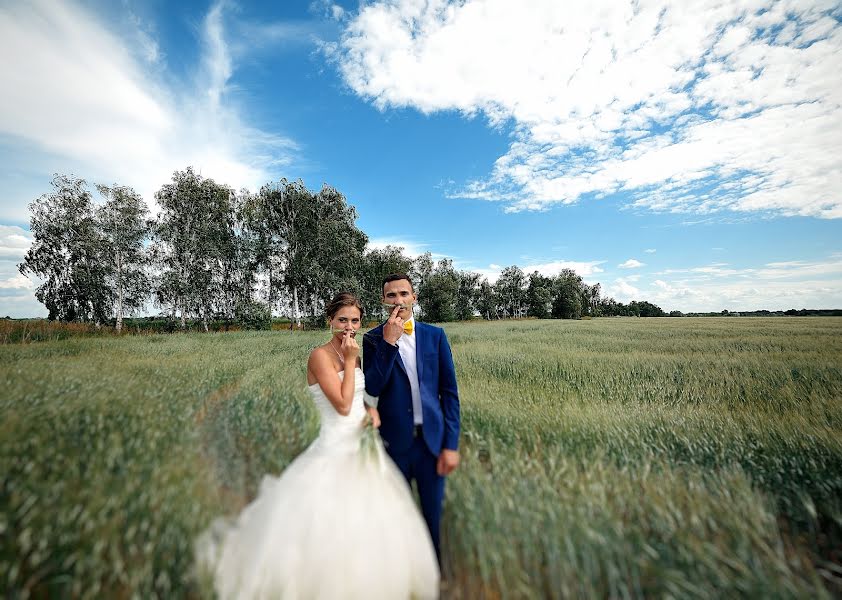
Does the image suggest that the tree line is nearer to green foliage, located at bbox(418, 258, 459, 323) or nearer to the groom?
green foliage, located at bbox(418, 258, 459, 323)

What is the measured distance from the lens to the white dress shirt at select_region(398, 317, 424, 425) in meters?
3.19

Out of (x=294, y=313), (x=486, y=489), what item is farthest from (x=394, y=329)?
(x=294, y=313)

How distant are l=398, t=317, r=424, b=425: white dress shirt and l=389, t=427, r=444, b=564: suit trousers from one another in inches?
8.4

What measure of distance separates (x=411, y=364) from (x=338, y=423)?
0.84 m

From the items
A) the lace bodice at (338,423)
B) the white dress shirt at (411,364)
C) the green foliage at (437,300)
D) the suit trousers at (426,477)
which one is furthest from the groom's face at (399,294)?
the green foliage at (437,300)

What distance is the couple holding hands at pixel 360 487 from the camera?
7.50ft

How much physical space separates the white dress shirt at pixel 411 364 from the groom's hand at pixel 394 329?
0.28 metres

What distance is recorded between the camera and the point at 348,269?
35.4m

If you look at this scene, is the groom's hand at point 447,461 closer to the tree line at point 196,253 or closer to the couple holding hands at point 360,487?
the couple holding hands at point 360,487

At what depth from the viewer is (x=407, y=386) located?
3.19 metres

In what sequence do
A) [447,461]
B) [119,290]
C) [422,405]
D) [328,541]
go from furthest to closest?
1. [119,290]
2. [422,405]
3. [447,461]
4. [328,541]

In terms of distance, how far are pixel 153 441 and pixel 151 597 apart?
1.26m

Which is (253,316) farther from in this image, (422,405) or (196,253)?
(422,405)

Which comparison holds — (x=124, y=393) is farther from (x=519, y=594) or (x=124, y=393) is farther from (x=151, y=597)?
(x=519, y=594)
